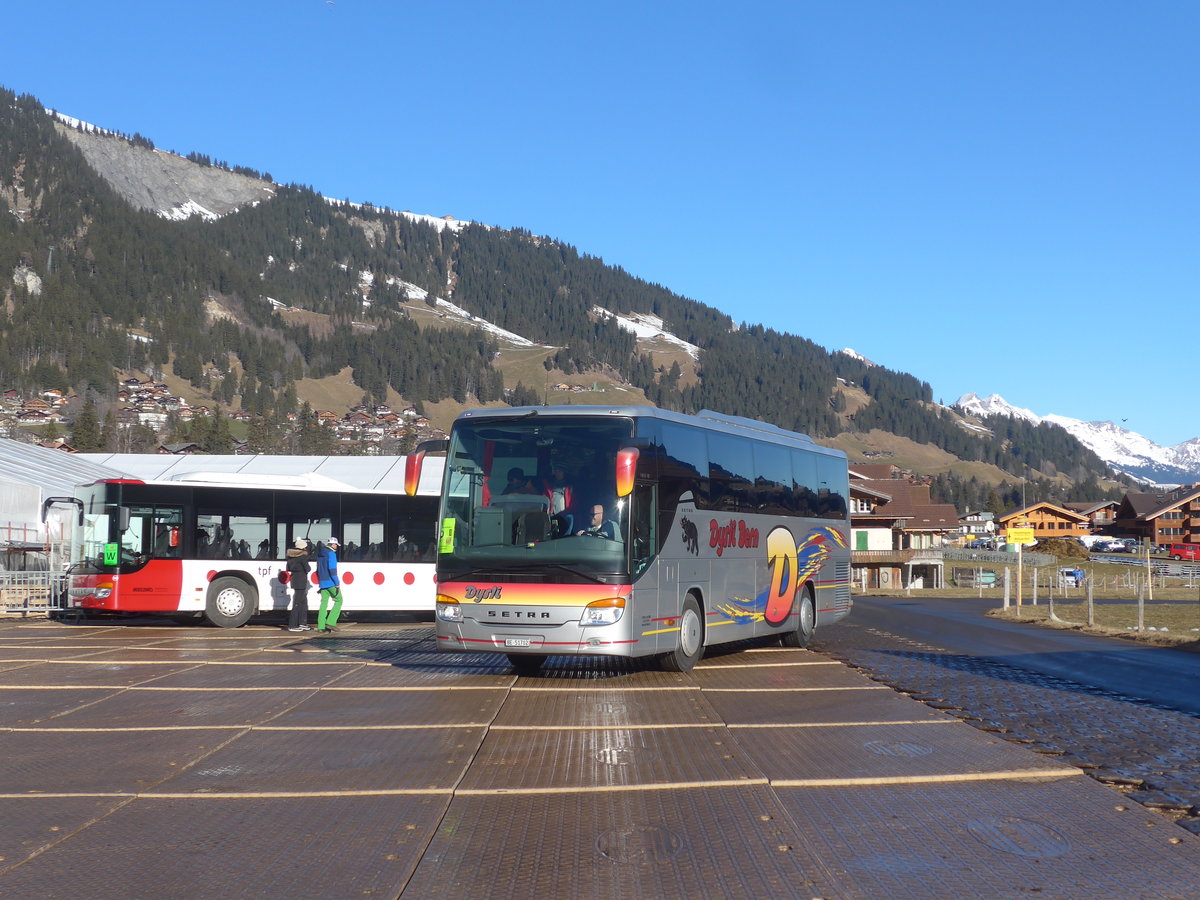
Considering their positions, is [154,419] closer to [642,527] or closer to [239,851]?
[642,527]

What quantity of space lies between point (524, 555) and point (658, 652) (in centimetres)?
206

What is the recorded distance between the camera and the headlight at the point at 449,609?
13422 mm

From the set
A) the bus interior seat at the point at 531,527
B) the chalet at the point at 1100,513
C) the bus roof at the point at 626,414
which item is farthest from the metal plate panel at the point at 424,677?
the chalet at the point at 1100,513

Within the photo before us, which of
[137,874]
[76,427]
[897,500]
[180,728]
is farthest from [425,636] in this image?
[76,427]

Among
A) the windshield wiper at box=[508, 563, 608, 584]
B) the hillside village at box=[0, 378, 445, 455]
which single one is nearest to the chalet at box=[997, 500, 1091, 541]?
the hillside village at box=[0, 378, 445, 455]

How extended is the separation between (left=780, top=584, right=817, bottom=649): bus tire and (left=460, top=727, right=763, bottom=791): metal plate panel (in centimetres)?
860

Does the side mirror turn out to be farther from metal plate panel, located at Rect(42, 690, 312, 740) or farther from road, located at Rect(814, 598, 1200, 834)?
metal plate panel, located at Rect(42, 690, 312, 740)

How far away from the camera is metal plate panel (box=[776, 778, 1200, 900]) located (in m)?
5.36

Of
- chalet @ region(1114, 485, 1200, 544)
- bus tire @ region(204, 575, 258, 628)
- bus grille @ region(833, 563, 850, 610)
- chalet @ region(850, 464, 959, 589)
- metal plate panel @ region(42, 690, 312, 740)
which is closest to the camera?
metal plate panel @ region(42, 690, 312, 740)

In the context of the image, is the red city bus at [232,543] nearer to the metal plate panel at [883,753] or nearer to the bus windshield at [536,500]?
the bus windshield at [536,500]

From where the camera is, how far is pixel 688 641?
47.8ft

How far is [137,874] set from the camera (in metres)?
5.52

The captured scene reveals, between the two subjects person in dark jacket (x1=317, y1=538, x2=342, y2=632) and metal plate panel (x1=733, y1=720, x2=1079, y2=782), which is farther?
person in dark jacket (x1=317, y1=538, x2=342, y2=632)

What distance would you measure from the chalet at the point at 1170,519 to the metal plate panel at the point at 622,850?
14436cm
